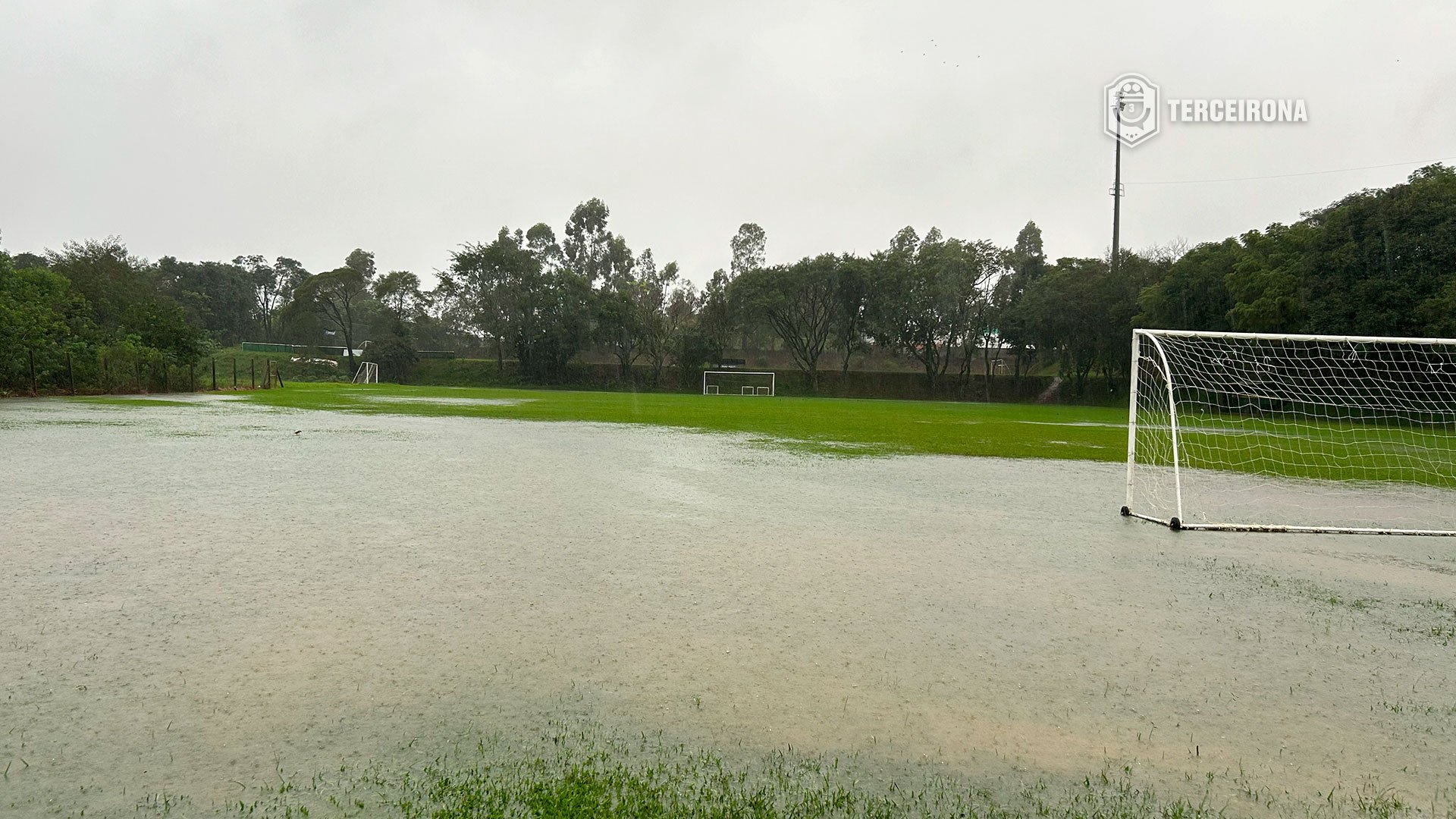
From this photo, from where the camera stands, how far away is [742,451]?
12.7 meters

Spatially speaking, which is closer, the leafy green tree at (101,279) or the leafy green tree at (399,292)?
the leafy green tree at (101,279)

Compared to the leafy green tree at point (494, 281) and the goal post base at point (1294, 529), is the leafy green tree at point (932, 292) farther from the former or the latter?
the goal post base at point (1294, 529)

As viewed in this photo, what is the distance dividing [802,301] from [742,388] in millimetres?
7071

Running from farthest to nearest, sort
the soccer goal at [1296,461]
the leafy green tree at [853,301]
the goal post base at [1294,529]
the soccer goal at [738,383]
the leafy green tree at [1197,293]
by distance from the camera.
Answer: the soccer goal at [738,383] < the leafy green tree at [853,301] < the leafy green tree at [1197,293] < the soccer goal at [1296,461] < the goal post base at [1294,529]

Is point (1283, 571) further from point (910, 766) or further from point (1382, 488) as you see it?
point (1382, 488)

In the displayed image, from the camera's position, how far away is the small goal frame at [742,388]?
55.9 metres

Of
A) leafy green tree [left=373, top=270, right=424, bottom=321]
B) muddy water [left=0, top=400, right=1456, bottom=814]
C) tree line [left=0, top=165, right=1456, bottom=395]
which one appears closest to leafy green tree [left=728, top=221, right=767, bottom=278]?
tree line [left=0, top=165, right=1456, bottom=395]

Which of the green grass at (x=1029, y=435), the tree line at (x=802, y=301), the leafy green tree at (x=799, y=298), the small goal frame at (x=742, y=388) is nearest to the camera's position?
the green grass at (x=1029, y=435)

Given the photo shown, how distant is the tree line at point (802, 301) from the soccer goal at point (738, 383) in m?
1.32

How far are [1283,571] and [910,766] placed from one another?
4.22 metres

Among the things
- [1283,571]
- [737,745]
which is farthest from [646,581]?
[1283,571]

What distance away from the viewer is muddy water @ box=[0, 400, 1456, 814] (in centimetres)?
273

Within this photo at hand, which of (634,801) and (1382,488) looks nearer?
(634,801)

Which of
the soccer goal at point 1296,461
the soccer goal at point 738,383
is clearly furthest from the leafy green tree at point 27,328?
the soccer goal at point 738,383
